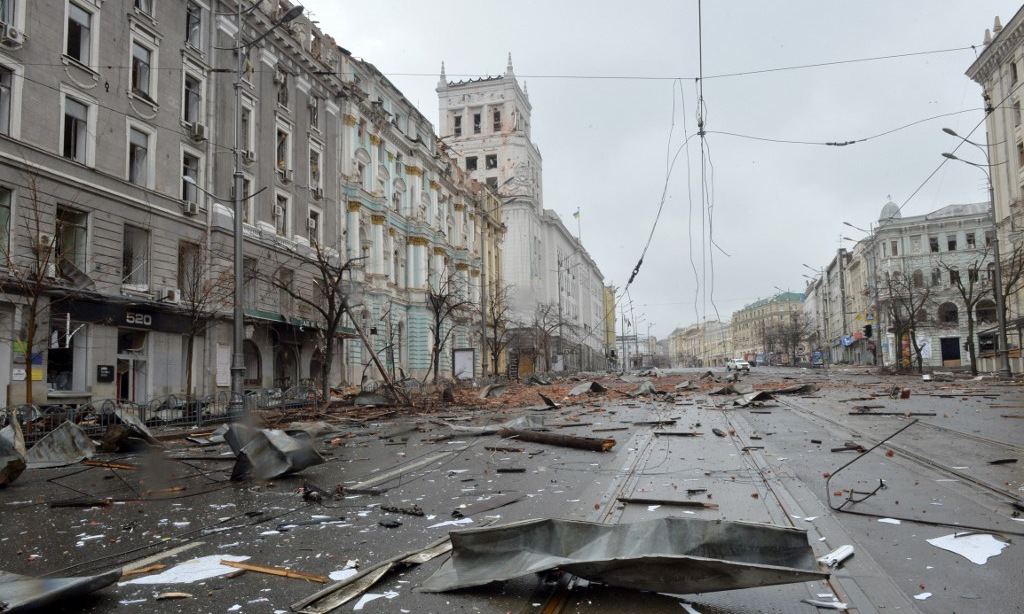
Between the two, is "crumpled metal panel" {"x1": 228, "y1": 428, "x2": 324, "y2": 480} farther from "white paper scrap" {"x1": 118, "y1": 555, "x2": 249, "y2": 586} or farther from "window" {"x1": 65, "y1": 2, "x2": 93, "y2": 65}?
"window" {"x1": 65, "y1": 2, "x2": 93, "y2": 65}

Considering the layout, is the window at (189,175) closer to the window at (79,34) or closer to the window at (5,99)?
the window at (79,34)

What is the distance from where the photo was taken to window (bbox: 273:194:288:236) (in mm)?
29797

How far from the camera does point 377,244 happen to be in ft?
129

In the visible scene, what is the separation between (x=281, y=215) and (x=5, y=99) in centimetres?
1287

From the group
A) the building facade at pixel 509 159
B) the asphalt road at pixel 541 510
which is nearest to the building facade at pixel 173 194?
the asphalt road at pixel 541 510

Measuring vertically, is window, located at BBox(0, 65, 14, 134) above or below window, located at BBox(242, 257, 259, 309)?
above

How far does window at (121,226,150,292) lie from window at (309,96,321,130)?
1300cm

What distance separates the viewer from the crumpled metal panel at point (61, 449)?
10117 mm

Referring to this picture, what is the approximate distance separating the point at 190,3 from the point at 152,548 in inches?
1049

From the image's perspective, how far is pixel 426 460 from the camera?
9523mm

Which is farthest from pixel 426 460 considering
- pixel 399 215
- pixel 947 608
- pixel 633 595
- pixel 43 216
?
pixel 399 215

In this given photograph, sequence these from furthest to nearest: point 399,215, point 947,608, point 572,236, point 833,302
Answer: point 833,302 → point 572,236 → point 399,215 → point 947,608

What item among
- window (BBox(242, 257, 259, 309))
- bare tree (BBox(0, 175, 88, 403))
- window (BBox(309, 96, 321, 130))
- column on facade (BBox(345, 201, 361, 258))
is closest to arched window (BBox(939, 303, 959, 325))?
column on facade (BBox(345, 201, 361, 258))

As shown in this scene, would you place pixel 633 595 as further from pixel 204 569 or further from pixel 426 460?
pixel 426 460
